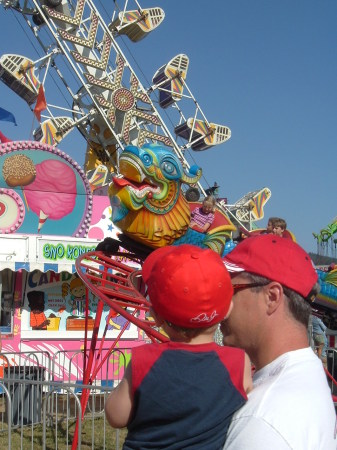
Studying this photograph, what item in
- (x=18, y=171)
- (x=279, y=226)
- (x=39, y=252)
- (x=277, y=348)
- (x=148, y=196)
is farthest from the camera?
(x=18, y=171)

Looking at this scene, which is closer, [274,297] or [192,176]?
[274,297]

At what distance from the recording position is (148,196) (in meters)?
5.48

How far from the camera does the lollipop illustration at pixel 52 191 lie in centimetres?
978

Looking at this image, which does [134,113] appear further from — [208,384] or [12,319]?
[208,384]

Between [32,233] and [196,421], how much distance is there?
841 cm

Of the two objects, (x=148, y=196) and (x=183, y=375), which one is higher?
(x=148, y=196)

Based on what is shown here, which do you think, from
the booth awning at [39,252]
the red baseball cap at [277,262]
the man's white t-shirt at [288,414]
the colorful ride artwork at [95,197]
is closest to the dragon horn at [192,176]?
the colorful ride artwork at [95,197]

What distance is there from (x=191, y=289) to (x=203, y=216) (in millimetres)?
4543

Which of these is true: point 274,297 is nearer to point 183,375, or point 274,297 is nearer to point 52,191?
point 183,375

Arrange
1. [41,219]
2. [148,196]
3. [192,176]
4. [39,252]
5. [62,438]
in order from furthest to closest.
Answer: [41,219], [39,252], [62,438], [192,176], [148,196]

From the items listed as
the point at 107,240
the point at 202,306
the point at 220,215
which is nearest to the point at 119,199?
the point at 107,240

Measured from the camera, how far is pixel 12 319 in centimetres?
984

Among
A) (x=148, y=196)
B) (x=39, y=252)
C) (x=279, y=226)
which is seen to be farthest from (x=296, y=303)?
(x=39, y=252)

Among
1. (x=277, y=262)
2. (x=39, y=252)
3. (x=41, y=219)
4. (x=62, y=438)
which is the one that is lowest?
(x=62, y=438)
